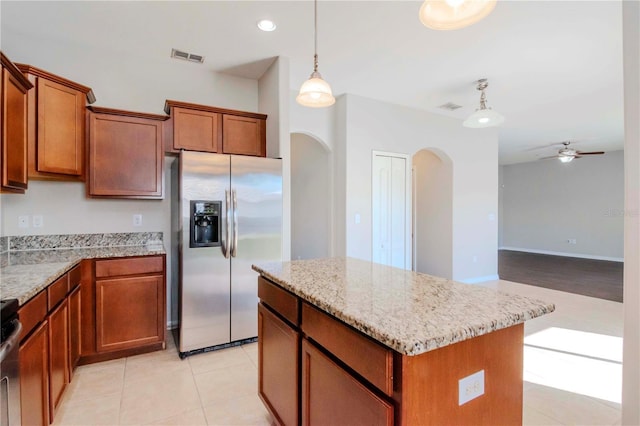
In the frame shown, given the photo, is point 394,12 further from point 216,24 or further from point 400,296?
point 400,296

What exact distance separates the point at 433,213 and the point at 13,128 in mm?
5487

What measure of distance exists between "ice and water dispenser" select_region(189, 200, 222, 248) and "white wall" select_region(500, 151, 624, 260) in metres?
9.75

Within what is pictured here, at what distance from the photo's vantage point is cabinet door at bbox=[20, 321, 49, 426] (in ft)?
4.60

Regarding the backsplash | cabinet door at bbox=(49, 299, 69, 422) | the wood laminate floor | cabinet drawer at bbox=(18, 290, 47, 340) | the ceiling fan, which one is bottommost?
the wood laminate floor

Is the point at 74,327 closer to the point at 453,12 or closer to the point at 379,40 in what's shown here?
the point at 453,12

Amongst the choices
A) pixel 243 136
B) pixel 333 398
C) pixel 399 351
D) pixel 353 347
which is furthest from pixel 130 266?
pixel 399 351

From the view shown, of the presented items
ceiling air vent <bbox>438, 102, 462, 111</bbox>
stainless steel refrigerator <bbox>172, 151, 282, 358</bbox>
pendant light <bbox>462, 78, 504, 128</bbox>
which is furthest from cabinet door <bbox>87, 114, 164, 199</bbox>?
ceiling air vent <bbox>438, 102, 462, 111</bbox>

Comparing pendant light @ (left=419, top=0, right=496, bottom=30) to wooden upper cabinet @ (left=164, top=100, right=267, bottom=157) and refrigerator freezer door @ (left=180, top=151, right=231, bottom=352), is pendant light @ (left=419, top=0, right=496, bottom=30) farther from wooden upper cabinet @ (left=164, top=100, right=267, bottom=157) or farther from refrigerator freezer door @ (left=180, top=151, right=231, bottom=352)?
wooden upper cabinet @ (left=164, top=100, right=267, bottom=157)

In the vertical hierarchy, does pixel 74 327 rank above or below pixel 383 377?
below

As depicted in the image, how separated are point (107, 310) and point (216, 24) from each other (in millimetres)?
2523

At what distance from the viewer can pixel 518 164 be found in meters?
9.98

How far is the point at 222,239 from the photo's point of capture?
9.24 feet

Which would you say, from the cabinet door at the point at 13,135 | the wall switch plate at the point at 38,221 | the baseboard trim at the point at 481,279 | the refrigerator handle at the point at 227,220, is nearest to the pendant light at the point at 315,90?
the refrigerator handle at the point at 227,220

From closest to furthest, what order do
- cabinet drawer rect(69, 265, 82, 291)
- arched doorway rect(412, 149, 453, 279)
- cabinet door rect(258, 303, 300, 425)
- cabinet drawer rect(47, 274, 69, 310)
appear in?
1. cabinet door rect(258, 303, 300, 425)
2. cabinet drawer rect(47, 274, 69, 310)
3. cabinet drawer rect(69, 265, 82, 291)
4. arched doorway rect(412, 149, 453, 279)
